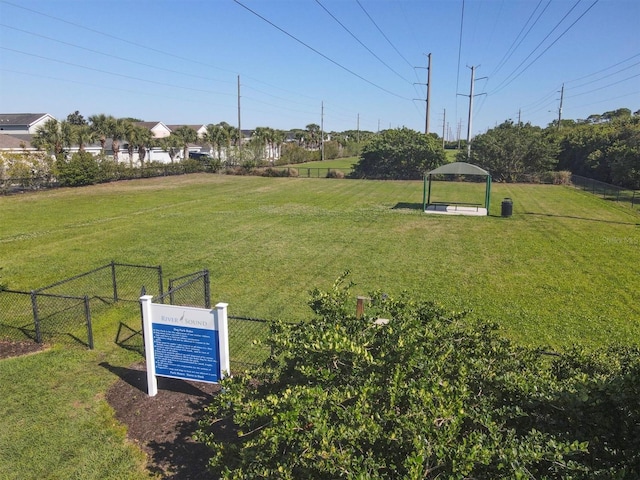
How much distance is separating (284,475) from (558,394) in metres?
2.24

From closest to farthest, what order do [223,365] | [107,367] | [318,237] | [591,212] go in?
[223,365] < [107,367] < [318,237] < [591,212]

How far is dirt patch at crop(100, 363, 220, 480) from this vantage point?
5289mm

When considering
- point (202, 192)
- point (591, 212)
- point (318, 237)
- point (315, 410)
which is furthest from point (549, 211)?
point (315, 410)

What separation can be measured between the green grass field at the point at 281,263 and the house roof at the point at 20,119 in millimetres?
48346

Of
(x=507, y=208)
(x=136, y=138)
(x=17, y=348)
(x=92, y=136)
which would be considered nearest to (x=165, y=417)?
(x=17, y=348)

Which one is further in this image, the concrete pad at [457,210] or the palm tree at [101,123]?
the palm tree at [101,123]

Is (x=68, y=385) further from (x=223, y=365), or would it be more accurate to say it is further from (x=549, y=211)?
(x=549, y=211)

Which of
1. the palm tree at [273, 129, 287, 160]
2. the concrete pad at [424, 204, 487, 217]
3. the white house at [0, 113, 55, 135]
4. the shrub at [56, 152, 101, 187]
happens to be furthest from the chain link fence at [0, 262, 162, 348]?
the white house at [0, 113, 55, 135]

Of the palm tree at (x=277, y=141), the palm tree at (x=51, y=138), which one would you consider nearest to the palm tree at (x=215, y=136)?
the palm tree at (x=277, y=141)

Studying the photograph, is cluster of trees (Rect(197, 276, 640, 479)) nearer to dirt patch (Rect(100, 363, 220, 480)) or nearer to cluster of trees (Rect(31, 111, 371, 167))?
dirt patch (Rect(100, 363, 220, 480))

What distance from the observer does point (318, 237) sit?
59.1 ft

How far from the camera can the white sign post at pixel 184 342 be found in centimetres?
643

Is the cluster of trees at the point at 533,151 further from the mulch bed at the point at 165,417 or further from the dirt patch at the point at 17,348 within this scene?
the dirt patch at the point at 17,348

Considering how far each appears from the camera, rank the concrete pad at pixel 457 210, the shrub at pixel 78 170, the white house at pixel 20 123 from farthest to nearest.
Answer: the white house at pixel 20 123 < the shrub at pixel 78 170 < the concrete pad at pixel 457 210
